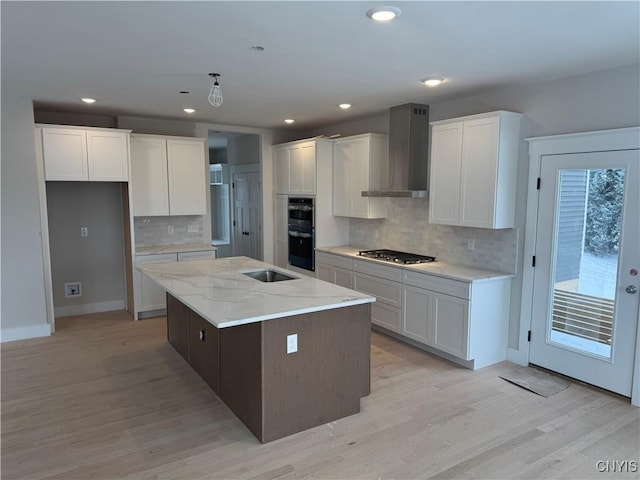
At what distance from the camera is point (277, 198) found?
260 inches

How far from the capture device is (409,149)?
4.59 metres

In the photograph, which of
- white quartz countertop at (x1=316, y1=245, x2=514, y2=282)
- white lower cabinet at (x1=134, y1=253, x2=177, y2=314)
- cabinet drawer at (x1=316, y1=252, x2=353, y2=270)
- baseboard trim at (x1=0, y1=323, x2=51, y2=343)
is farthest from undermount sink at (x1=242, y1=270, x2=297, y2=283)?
baseboard trim at (x1=0, y1=323, x2=51, y2=343)

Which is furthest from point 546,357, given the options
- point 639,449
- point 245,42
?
point 245,42

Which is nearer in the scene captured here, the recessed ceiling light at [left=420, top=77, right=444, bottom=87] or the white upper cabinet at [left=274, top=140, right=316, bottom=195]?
the recessed ceiling light at [left=420, top=77, right=444, bottom=87]

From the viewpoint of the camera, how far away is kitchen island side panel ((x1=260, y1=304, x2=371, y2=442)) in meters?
2.74

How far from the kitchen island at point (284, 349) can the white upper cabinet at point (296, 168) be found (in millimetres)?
2621

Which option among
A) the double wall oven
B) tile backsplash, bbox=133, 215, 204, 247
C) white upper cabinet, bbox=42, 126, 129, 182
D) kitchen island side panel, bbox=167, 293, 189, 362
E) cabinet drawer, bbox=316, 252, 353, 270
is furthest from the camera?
the double wall oven

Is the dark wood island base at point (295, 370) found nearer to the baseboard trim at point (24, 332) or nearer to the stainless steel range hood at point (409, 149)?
the stainless steel range hood at point (409, 149)

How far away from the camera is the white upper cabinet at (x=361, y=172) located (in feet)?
17.1

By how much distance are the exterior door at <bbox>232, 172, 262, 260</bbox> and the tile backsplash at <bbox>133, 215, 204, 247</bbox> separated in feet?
3.71

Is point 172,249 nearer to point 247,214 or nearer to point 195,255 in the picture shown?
point 195,255

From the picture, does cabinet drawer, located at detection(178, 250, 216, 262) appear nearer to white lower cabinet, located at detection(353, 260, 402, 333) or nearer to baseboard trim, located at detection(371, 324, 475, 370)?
white lower cabinet, located at detection(353, 260, 402, 333)

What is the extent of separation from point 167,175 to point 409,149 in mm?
3091

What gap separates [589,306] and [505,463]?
165cm
